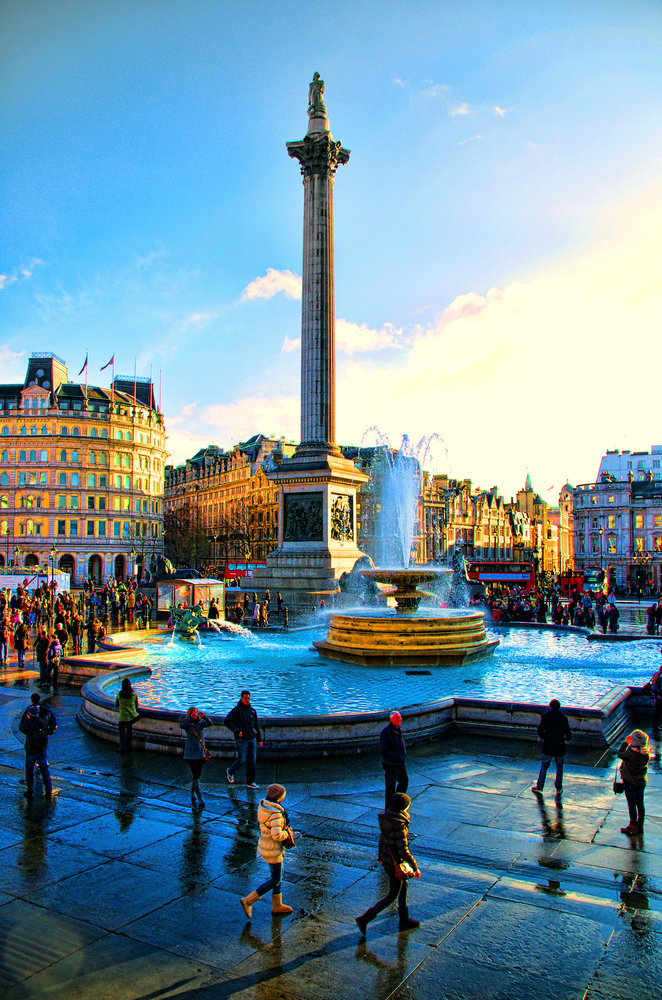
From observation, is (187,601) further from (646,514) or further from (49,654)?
(646,514)

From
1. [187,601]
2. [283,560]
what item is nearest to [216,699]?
[187,601]

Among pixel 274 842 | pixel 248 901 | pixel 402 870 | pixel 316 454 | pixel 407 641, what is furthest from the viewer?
pixel 316 454

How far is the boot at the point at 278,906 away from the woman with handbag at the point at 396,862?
643 millimetres

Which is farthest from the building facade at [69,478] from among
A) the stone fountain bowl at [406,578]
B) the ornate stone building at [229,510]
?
the stone fountain bowl at [406,578]

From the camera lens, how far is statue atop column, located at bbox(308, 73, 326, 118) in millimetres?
38844

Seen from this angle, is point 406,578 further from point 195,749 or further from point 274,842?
point 274,842

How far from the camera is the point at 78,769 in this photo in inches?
382

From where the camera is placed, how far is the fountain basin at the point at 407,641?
1656cm

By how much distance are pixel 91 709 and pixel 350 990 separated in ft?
28.7

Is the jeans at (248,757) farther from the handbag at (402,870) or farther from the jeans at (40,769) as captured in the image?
the handbag at (402,870)

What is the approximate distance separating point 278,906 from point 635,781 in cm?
405

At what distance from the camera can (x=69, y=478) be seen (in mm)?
79375

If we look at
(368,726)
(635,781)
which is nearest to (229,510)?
(368,726)

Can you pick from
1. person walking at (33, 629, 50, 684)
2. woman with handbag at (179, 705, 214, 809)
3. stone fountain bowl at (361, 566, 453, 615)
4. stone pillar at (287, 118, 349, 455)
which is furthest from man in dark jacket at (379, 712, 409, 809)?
stone pillar at (287, 118, 349, 455)
